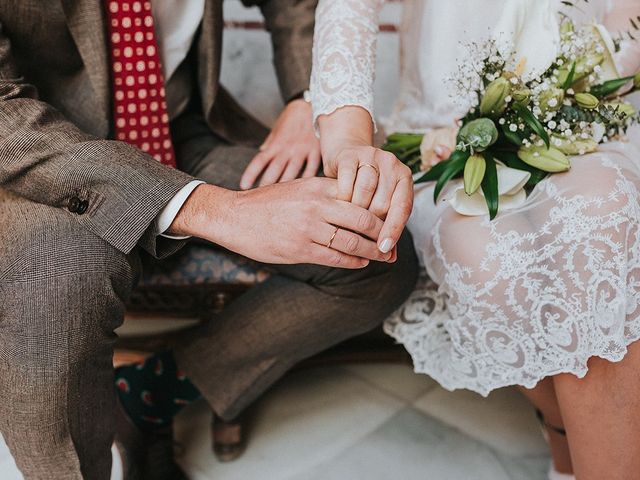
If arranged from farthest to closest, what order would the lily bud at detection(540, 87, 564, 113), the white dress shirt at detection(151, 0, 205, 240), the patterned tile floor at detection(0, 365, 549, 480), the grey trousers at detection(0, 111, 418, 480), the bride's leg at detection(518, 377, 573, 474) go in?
the patterned tile floor at detection(0, 365, 549, 480) < the white dress shirt at detection(151, 0, 205, 240) < the bride's leg at detection(518, 377, 573, 474) < the lily bud at detection(540, 87, 564, 113) < the grey trousers at detection(0, 111, 418, 480)

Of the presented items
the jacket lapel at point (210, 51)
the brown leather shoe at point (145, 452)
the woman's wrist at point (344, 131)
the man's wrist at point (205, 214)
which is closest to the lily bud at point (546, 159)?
the woman's wrist at point (344, 131)

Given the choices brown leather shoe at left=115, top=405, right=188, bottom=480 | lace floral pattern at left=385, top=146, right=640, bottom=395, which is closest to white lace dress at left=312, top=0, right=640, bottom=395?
lace floral pattern at left=385, top=146, right=640, bottom=395

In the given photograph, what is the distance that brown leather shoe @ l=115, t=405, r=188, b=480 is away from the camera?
4.08 feet

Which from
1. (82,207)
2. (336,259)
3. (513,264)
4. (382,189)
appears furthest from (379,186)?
(82,207)

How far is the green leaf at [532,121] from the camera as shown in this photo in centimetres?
100

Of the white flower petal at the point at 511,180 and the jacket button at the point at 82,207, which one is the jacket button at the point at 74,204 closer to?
the jacket button at the point at 82,207

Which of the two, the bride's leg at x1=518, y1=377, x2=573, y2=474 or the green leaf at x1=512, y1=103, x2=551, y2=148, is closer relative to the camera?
the green leaf at x1=512, y1=103, x2=551, y2=148

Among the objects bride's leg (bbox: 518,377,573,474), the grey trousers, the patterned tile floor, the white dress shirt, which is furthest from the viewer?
the patterned tile floor

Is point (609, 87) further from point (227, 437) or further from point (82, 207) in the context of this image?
point (227, 437)

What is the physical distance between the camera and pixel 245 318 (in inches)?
48.2

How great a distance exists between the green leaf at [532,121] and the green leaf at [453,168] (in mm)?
103

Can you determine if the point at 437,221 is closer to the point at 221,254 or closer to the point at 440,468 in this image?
the point at 221,254

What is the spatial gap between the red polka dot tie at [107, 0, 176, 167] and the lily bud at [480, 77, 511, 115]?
0.57 metres

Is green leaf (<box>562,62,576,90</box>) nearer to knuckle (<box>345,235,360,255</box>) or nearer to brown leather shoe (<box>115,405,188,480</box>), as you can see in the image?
knuckle (<box>345,235,360,255</box>)
